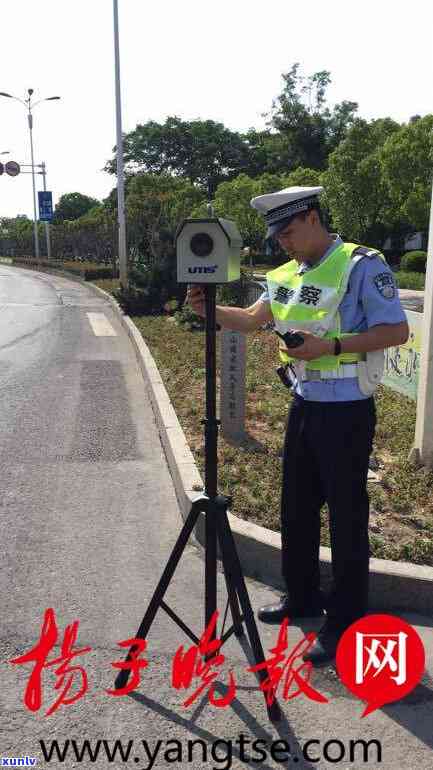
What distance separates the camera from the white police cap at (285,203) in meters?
2.75

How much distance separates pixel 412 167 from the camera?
73.3 feet

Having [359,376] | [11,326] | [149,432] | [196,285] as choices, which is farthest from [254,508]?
[11,326]

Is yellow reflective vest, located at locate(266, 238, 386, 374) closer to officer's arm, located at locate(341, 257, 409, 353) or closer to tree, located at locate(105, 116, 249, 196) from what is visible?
officer's arm, located at locate(341, 257, 409, 353)

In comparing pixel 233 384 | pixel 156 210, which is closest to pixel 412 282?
pixel 156 210

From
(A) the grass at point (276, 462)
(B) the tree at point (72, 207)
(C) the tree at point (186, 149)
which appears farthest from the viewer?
(B) the tree at point (72, 207)

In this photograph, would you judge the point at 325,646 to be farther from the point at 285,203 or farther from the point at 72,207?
the point at 72,207

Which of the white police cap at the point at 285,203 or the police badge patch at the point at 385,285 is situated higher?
the white police cap at the point at 285,203

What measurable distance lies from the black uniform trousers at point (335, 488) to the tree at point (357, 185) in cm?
2271

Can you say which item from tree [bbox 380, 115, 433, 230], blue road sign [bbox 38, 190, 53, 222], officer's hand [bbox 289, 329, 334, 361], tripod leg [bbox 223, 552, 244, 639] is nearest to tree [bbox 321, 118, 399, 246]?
tree [bbox 380, 115, 433, 230]

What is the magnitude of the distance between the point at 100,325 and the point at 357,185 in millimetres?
12643

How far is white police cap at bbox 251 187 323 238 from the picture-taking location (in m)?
2.75

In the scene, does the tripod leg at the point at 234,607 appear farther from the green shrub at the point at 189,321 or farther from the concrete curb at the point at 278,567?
the green shrub at the point at 189,321

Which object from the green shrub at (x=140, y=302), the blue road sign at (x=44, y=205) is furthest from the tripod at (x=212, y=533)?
the blue road sign at (x=44, y=205)

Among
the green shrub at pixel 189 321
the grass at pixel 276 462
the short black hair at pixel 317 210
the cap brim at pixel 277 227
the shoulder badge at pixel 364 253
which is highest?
the short black hair at pixel 317 210
